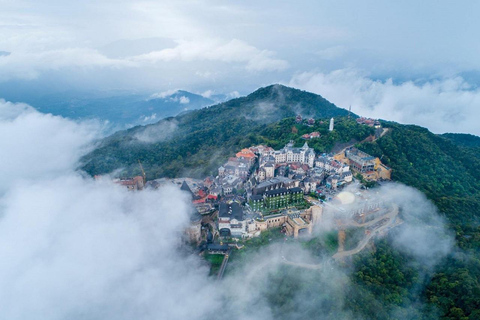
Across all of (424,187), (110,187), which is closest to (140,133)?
(110,187)

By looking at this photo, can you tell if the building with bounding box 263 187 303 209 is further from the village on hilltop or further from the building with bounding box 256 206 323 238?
the building with bounding box 256 206 323 238

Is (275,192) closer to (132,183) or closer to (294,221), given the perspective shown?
(294,221)

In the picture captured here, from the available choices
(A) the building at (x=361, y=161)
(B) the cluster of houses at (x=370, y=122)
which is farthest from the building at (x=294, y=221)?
(B) the cluster of houses at (x=370, y=122)

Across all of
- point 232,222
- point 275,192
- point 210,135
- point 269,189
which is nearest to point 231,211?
point 232,222

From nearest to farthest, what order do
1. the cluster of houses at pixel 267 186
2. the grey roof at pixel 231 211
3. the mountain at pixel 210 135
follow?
the grey roof at pixel 231 211, the cluster of houses at pixel 267 186, the mountain at pixel 210 135

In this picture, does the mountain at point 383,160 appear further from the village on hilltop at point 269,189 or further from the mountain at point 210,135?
the village on hilltop at point 269,189

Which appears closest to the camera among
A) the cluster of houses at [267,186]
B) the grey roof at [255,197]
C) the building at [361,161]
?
the cluster of houses at [267,186]

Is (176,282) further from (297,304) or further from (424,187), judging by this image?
(424,187)

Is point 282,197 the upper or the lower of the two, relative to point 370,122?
lower

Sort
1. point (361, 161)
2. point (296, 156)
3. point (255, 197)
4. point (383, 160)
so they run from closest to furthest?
point (255, 197), point (361, 161), point (296, 156), point (383, 160)
